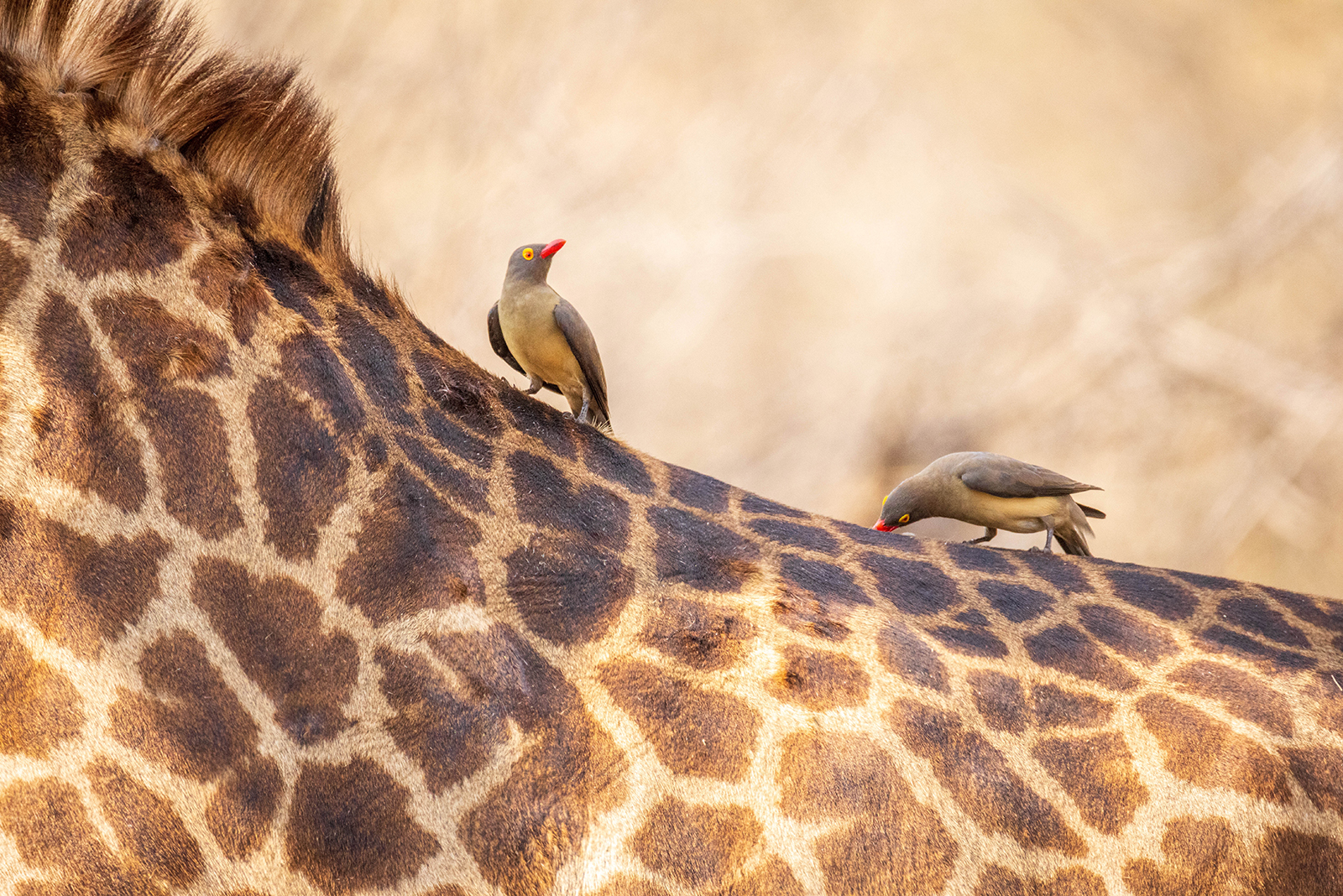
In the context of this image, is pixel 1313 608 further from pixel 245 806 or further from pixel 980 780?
pixel 245 806

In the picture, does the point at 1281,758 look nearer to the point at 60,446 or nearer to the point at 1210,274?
the point at 60,446

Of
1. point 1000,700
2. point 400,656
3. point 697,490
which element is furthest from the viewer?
point 697,490

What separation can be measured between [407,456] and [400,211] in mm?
3058

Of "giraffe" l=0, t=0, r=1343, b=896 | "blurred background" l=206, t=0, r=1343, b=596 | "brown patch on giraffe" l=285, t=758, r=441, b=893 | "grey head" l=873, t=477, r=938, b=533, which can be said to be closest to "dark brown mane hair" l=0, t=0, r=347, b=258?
"giraffe" l=0, t=0, r=1343, b=896

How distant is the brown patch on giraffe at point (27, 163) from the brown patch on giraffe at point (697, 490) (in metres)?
0.86

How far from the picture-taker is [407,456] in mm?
1347

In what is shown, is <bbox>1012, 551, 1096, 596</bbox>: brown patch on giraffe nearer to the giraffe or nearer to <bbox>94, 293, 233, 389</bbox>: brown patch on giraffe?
the giraffe

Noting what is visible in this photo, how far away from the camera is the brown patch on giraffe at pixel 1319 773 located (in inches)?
51.1

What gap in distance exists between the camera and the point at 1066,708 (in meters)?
1.34

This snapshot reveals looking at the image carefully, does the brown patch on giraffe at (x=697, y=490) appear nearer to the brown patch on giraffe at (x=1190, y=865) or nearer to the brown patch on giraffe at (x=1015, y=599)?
the brown patch on giraffe at (x=1015, y=599)

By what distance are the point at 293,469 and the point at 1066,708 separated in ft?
3.31

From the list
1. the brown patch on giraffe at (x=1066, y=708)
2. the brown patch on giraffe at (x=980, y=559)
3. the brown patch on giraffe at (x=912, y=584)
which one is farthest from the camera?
the brown patch on giraffe at (x=980, y=559)

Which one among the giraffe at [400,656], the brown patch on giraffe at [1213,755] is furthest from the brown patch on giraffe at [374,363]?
the brown patch on giraffe at [1213,755]

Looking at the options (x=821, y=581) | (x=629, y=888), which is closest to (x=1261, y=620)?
(x=821, y=581)
